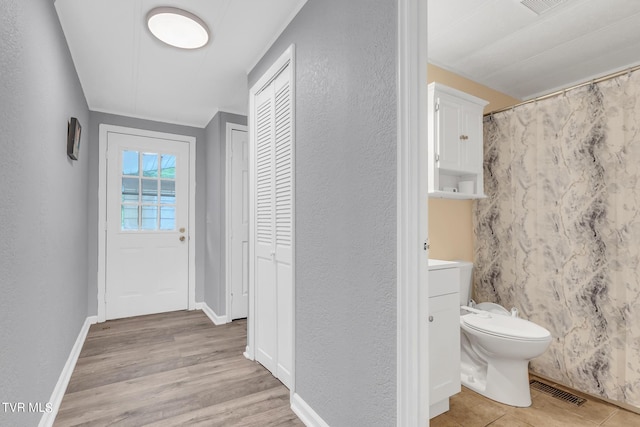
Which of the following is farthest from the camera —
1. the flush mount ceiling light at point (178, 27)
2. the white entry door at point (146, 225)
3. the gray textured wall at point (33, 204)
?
the white entry door at point (146, 225)

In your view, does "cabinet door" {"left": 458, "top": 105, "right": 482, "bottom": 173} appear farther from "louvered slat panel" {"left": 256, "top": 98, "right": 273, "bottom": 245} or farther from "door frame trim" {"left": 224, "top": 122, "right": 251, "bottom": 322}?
"door frame trim" {"left": 224, "top": 122, "right": 251, "bottom": 322}

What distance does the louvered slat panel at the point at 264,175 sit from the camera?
232 cm

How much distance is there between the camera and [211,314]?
3658 mm

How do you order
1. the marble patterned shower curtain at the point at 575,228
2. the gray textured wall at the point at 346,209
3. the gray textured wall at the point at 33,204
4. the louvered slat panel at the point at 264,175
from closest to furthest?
the gray textured wall at the point at 33,204 → the gray textured wall at the point at 346,209 → the marble patterned shower curtain at the point at 575,228 → the louvered slat panel at the point at 264,175

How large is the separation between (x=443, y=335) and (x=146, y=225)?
341 centimetres

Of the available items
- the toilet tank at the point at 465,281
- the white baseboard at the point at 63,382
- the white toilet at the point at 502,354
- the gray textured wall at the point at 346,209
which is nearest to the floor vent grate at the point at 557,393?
the white toilet at the point at 502,354

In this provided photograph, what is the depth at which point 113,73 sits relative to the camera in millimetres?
2684

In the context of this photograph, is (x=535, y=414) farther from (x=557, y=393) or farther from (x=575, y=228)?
(x=575, y=228)

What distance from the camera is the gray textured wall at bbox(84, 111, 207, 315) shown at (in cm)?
348

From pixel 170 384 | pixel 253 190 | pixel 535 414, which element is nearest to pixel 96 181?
pixel 253 190

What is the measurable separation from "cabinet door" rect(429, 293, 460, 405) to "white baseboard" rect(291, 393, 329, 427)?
617 millimetres

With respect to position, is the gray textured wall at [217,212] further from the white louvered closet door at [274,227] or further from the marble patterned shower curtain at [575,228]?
the marble patterned shower curtain at [575,228]

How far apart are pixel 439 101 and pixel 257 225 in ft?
5.23

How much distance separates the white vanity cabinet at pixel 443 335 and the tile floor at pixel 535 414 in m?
0.10
